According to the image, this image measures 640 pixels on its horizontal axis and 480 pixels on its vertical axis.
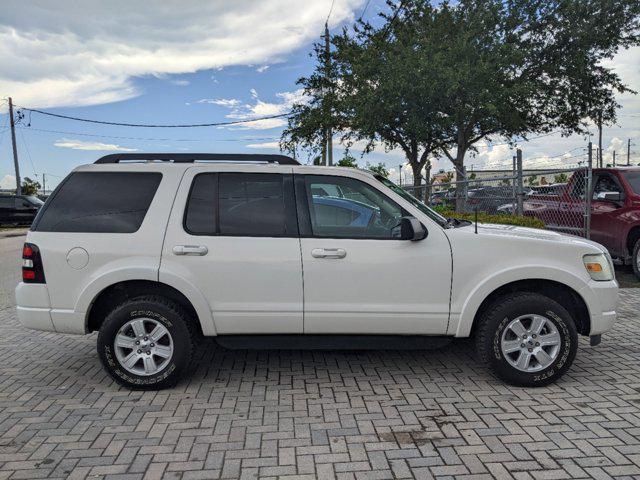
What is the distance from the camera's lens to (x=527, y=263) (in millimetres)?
4137

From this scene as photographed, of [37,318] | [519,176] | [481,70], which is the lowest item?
[37,318]

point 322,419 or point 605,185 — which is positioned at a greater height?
point 605,185

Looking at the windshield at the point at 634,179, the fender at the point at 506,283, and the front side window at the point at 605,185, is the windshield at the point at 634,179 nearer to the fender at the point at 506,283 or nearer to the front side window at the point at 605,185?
the front side window at the point at 605,185

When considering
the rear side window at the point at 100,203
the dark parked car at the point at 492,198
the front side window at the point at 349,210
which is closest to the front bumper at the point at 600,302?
the front side window at the point at 349,210

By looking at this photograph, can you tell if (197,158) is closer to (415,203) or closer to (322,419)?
(415,203)

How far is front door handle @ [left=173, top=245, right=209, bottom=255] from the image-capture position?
13.5 feet

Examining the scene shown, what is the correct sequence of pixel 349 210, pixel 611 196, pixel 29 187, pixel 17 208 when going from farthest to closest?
pixel 29 187
pixel 17 208
pixel 611 196
pixel 349 210

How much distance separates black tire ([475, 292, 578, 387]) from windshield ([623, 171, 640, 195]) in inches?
225

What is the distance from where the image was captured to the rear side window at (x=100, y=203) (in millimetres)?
4199

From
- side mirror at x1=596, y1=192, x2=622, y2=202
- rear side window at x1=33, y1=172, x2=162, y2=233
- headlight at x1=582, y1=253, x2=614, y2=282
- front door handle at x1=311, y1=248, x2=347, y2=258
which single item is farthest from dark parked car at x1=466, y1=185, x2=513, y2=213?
rear side window at x1=33, y1=172, x2=162, y2=233

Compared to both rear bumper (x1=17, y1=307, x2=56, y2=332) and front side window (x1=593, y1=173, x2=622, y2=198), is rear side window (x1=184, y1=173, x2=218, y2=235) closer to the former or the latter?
rear bumper (x1=17, y1=307, x2=56, y2=332)

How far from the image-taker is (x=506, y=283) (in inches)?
164

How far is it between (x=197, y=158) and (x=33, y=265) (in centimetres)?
155

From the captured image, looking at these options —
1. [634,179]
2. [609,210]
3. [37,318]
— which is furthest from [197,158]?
[634,179]
